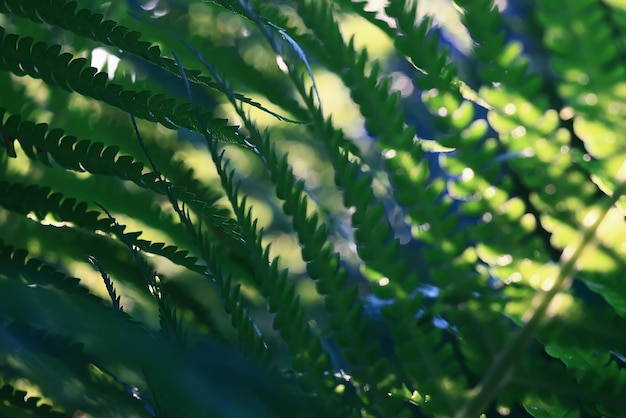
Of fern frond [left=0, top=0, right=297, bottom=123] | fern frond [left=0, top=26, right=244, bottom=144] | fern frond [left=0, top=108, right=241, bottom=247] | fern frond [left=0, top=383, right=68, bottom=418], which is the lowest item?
fern frond [left=0, top=383, right=68, bottom=418]

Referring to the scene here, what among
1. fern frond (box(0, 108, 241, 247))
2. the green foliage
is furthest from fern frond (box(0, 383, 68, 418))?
fern frond (box(0, 108, 241, 247))

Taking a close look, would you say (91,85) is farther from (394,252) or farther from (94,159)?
(394,252)

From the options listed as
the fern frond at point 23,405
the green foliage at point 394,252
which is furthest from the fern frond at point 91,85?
the fern frond at point 23,405

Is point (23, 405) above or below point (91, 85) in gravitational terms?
below

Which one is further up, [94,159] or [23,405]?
[94,159]

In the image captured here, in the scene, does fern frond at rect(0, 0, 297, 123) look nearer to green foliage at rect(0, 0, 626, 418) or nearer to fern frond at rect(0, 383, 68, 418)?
green foliage at rect(0, 0, 626, 418)

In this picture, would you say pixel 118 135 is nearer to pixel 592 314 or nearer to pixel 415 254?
pixel 415 254

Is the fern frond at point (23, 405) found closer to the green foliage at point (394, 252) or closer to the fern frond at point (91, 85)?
the green foliage at point (394, 252)

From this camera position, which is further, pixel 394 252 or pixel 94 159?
pixel 94 159

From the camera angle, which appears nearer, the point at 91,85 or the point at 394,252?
the point at 394,252

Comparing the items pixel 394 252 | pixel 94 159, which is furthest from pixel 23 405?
pixel 394 252

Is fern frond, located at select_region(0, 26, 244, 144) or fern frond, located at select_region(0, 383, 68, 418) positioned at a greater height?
fern frond, located at select_region(0, 26, 244, 144)

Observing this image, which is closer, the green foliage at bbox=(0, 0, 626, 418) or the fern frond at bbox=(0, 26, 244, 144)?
the green foliage at bbox=(0, 0, 626, 418)

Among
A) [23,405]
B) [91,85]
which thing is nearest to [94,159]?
[91,85]
